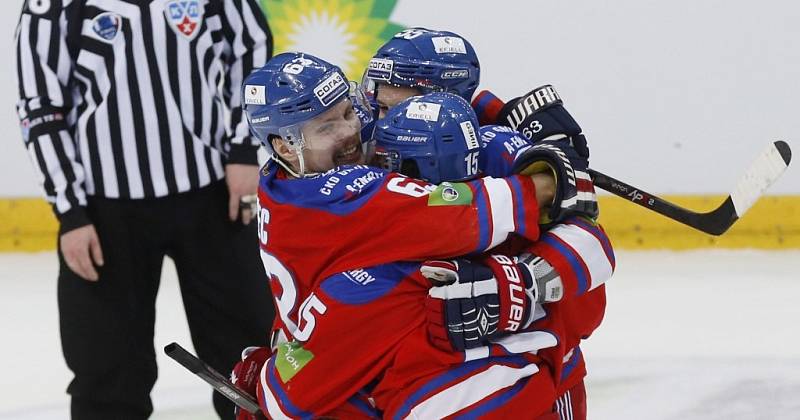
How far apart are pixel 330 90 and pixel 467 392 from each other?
43 cm

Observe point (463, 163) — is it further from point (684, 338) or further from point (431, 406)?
point (684, 338)

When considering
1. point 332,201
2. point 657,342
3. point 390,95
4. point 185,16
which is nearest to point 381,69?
point 390,95

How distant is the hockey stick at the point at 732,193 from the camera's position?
1736 mm

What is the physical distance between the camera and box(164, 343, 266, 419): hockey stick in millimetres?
1638

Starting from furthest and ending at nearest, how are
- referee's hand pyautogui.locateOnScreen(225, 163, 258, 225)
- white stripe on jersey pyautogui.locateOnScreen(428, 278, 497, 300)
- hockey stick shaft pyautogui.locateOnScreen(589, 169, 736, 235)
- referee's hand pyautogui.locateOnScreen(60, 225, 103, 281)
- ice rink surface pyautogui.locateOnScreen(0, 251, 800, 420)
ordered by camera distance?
ice rink surface pyautogui.locateOnScreen(0, 251, 800, 420) < referee's hand pyautogui.locateOnScreen(225, 163, 258, 225) < referee's hand pyautogui.locateOnScreen(60, 225, 103, 281) < hockey stick shaft pyautogui.locateOnScreen(589, 169, 736, 235) < white stripe on jersey pyautogui.locateOnScreen(428, 278, 497, 300)

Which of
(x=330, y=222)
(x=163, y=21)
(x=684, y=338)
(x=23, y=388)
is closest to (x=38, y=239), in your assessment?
(x=23, y=388)

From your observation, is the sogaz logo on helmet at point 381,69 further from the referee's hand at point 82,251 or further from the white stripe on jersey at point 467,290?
the referee's hand at point 82,251

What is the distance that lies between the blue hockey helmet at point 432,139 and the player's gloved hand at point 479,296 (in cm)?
13

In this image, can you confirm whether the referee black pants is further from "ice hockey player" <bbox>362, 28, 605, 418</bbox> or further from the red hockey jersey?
the red hockey jersey

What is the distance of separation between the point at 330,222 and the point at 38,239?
2789mm

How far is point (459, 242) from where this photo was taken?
4.82 feet

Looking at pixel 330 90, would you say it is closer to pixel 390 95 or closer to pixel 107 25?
pixel 390 95

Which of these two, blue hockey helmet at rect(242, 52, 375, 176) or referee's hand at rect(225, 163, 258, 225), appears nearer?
blue hockey helmet at rect(242, 52, 375, 176)

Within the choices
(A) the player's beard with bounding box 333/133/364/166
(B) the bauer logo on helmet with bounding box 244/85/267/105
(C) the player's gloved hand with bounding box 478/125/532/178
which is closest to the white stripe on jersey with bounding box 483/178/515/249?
(C) the player's gloved hand with bounding box 478/125/532/178
